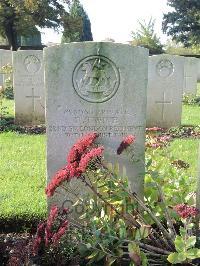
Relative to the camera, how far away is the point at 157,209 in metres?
3.72

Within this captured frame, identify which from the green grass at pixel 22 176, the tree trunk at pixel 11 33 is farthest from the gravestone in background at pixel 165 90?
the tree trunk at pixel 11 33

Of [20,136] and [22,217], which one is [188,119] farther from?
[22,217]

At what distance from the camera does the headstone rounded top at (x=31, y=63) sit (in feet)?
32.2

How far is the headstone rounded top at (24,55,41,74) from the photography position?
981 cm

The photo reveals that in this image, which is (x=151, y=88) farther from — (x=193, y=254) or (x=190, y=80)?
(x=193, y=254)

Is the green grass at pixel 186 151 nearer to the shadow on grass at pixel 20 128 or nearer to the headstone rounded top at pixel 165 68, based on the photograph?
the headstone rounded top at pixel 165 68

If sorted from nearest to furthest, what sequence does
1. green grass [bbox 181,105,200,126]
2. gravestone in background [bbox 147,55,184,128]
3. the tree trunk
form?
gravestone in background [bbox 147,55,184,128]
green grass [bbox 181,105,200,126]
the tree trunk

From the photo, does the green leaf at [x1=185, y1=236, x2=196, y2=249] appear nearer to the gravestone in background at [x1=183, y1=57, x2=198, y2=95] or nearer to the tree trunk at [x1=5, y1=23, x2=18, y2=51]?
the gravestone in background at [x1=183, y1=57, x2=198, y2=95]

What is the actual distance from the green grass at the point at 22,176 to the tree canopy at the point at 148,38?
26216 mm

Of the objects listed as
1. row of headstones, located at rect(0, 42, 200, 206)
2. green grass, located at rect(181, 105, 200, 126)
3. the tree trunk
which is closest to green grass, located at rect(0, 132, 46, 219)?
row of headstones, located at rect(0, 42, 200, 206)

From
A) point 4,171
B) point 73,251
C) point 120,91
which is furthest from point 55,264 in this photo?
point 4,171

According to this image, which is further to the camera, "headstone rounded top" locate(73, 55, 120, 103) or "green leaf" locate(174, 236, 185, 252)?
"headstone rounded top" locate(73, 55, 120, 103)

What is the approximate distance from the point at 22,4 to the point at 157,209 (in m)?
27.7

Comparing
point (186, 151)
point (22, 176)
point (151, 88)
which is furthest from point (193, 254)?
point (151, 88)
